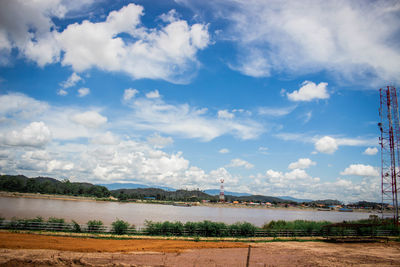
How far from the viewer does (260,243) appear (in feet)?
97.7

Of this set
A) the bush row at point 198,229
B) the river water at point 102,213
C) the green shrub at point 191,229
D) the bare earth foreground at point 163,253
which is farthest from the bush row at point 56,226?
the river water at point 102,213

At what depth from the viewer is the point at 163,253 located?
70.9 feet

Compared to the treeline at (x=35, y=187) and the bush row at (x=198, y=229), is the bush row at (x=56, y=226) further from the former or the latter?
the treeline at (x=35, y=187)

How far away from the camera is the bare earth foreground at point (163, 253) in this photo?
57.7 feet

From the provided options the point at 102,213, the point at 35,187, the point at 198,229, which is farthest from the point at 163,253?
the point at 35,187

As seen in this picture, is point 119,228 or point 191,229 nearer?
point 119,228

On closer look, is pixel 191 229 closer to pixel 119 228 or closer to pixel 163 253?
pixel 119 228

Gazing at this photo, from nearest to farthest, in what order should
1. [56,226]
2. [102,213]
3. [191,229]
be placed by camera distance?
[56,226]
[191,229]
[102,213]

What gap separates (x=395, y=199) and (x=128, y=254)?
43.4 meters

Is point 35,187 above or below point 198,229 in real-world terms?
below

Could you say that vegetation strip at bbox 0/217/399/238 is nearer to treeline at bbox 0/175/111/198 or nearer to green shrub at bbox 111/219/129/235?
green shrub at bbox 111/219/129/235

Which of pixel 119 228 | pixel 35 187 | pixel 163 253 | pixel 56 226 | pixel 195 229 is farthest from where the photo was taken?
pixel 35 187

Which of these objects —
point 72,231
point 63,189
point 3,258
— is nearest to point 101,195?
→ point 63,189

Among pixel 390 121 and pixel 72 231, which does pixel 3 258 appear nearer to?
pixel 72 231
